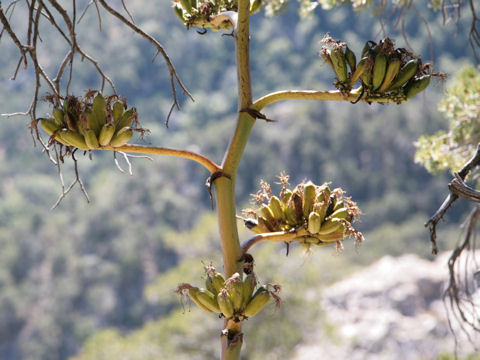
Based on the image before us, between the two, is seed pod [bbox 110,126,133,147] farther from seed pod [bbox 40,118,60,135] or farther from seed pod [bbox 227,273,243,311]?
seed pod [bbox 227,273,243,311]

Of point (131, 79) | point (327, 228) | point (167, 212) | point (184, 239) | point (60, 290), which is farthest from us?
point (131, 79)

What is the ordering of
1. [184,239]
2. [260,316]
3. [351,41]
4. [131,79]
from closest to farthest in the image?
[260,316] < [184,239] < [351,41] < [131,79]

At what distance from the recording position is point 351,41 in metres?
45.7

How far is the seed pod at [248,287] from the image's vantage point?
1253 millimetres

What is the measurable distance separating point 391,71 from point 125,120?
589 millimetres

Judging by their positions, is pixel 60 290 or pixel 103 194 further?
pixel 103 194

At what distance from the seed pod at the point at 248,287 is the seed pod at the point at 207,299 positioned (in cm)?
7

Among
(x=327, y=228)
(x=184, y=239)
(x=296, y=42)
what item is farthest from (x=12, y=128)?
(x=327, y=228)

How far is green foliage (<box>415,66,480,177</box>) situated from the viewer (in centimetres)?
412

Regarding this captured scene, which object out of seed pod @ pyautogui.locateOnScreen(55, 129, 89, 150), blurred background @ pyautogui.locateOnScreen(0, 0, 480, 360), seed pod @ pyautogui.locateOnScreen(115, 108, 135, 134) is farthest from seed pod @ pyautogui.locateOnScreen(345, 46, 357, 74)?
blurred background @ pyautogui.locateOnScreen(0, 0, 480, 360)

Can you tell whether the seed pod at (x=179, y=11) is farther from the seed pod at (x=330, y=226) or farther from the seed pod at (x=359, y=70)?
the seed pod at (x=330, y=226)

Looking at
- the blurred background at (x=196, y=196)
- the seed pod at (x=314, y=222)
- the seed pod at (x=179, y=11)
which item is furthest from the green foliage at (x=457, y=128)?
the blurred background at (x=196, y=196)

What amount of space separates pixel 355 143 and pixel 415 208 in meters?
6.44

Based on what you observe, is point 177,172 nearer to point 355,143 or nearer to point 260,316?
point 355,143
